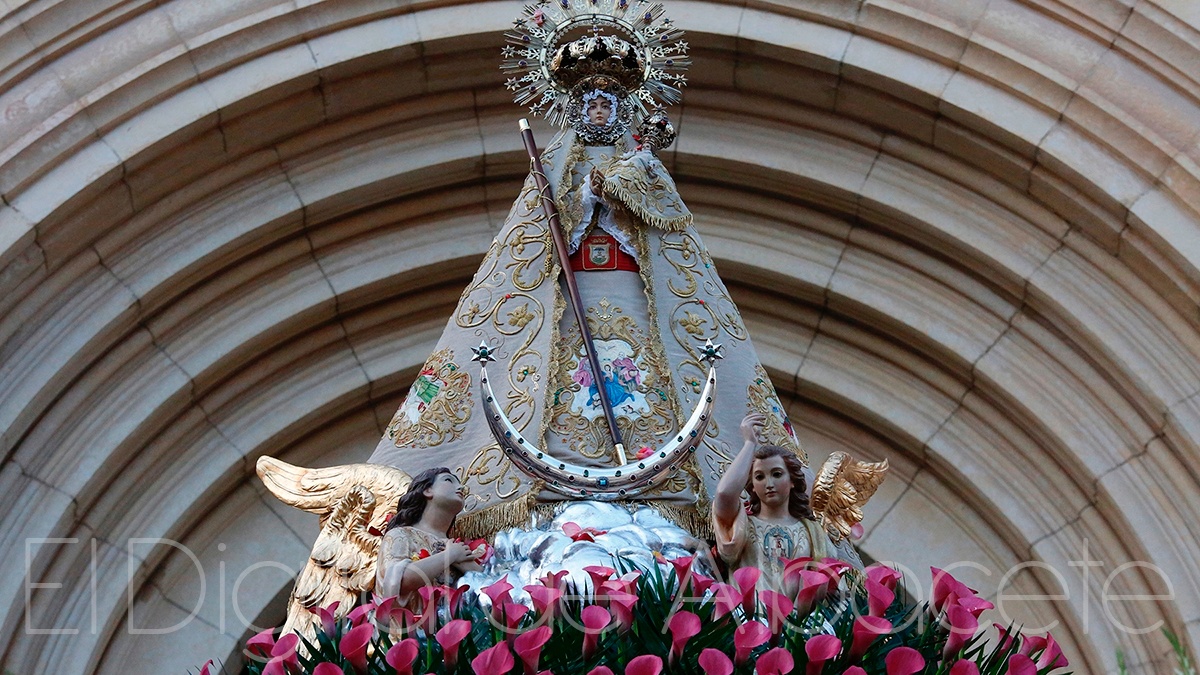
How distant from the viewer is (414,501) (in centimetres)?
529

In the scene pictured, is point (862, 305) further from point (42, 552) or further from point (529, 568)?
point (529, 568)

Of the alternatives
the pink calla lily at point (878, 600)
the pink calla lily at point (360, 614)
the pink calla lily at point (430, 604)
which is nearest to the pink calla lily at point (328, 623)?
the pink calla lily at point (360, 614)

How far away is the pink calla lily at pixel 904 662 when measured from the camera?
13.3 ft

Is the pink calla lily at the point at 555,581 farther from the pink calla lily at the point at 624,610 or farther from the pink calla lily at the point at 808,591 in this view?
the pink calla lily at the point at 808,591

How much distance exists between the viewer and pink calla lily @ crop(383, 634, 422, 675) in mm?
4074

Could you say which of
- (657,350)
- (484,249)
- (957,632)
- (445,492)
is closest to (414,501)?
(445,492)

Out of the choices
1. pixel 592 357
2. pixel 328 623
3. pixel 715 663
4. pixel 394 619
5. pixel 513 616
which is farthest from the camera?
pixel 592 357

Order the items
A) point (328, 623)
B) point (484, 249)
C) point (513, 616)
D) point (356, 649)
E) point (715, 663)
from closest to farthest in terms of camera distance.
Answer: point (715, 663) < point (356, 649) < point (513, 616) < point (328, 623) < point (484, 249)

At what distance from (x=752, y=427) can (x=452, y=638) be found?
1320 millimetres

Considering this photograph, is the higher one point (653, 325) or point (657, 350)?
point (653, 325)

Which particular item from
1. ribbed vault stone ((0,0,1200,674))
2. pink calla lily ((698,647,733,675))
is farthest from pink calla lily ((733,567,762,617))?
ribbed vault stone ((0,0,1200,674))

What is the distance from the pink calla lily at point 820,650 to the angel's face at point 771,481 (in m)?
1.24

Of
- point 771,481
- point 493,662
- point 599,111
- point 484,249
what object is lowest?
point 493,662

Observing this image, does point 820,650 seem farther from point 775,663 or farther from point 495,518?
point 495,518
